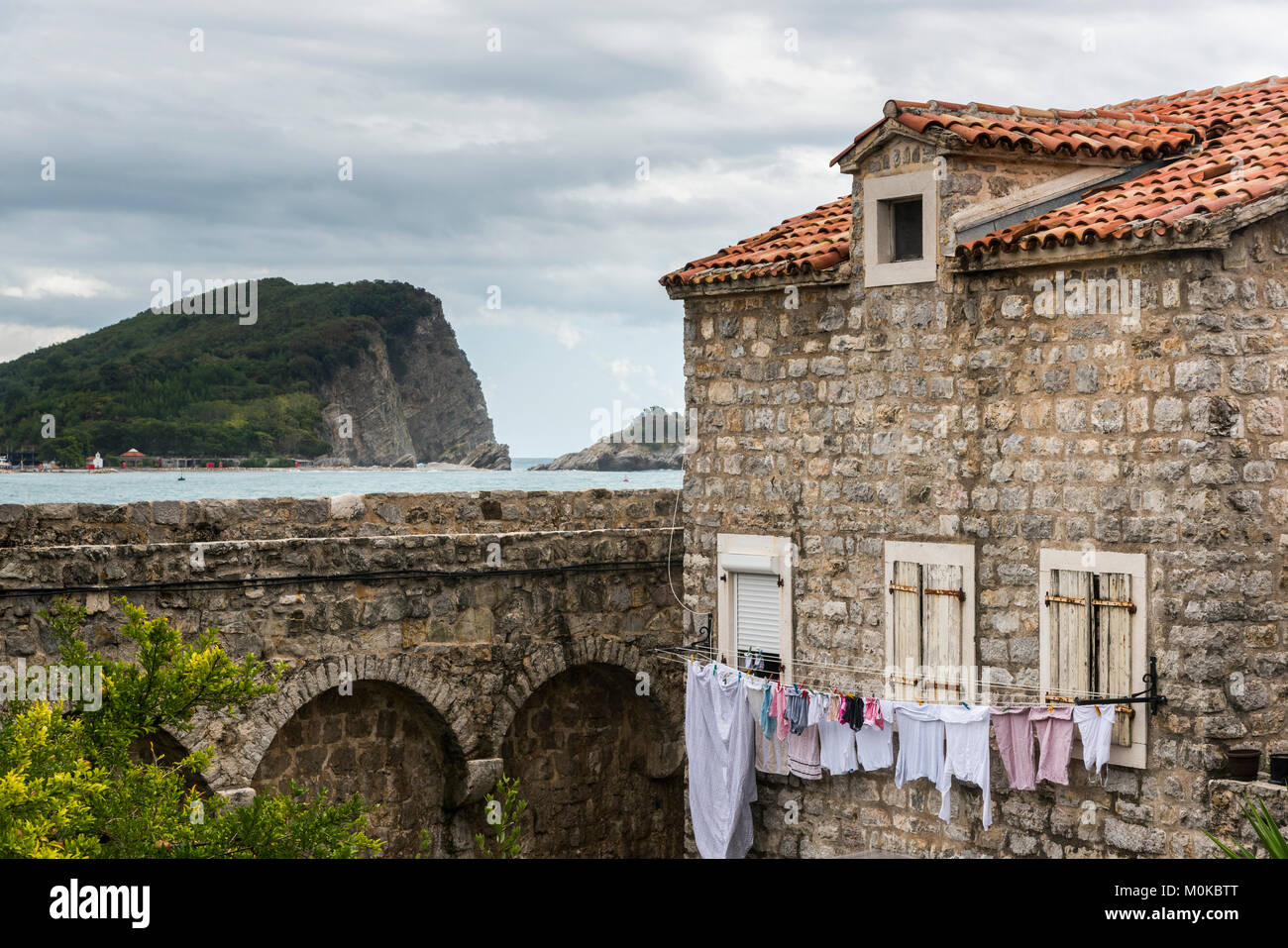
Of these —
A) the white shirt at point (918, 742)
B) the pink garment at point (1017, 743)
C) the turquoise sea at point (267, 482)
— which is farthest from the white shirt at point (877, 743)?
the turquoise sea at point (267, 482)

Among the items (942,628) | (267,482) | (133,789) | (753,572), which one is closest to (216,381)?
(267,482)

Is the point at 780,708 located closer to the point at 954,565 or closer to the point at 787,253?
the point at 954,565

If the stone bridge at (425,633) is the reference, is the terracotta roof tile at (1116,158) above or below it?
above

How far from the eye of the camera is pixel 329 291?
69875 mm

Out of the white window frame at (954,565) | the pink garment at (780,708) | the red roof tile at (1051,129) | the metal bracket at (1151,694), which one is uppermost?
the red roof tile at (1051,129)

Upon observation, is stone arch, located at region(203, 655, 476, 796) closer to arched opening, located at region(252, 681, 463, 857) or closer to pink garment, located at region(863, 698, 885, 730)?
arched opening, located at region(252, 681, 463, 857)

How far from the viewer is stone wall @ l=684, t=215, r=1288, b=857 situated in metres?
11.8

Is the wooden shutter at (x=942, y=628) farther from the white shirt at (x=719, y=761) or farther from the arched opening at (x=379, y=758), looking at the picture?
the arched opening at (x=379, y=758)

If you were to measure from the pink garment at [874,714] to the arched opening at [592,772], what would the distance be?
4.20 meters

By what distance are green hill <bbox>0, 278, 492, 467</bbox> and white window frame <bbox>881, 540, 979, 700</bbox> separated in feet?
175

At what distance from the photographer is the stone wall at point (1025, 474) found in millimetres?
11758

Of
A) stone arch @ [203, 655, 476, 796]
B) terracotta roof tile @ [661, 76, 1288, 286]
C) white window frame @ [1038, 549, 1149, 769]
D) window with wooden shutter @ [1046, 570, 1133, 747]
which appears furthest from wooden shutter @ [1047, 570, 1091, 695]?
stone arch @ [203, 655, 476, 796]
